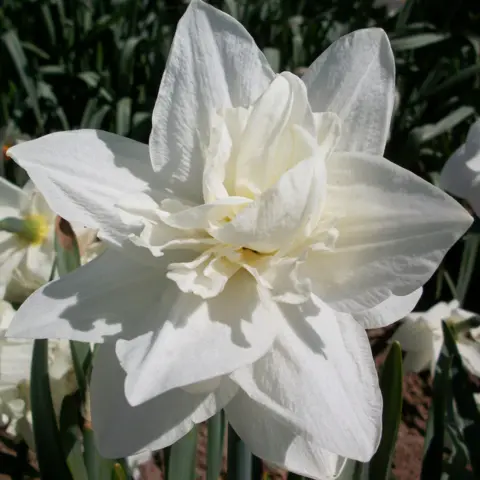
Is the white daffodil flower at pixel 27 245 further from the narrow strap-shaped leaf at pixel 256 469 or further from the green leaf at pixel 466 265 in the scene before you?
the green leaf at pixel 466 265

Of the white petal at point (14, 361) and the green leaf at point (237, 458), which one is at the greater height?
the green leaf at point (237, 458)

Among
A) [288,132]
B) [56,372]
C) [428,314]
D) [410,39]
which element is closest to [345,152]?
[288,132]

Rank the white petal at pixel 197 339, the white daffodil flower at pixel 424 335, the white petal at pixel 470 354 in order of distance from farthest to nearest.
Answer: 1. the white daffodil flower at pixel 424 335
2. the white petal at pixel 470 354
3. the white petal at pixel 197 339

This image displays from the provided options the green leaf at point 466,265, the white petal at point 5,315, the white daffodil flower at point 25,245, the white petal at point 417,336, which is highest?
the white daffodil flower at point 25,245

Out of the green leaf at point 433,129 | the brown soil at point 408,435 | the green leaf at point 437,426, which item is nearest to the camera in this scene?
the green leaf at point 437,426

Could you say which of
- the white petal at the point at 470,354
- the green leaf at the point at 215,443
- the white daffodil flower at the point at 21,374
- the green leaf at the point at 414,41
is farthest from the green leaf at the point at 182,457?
the green leaf at the point at 414,41

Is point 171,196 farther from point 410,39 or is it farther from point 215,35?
point 410,39

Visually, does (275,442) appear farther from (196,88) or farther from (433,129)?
(433,129)
